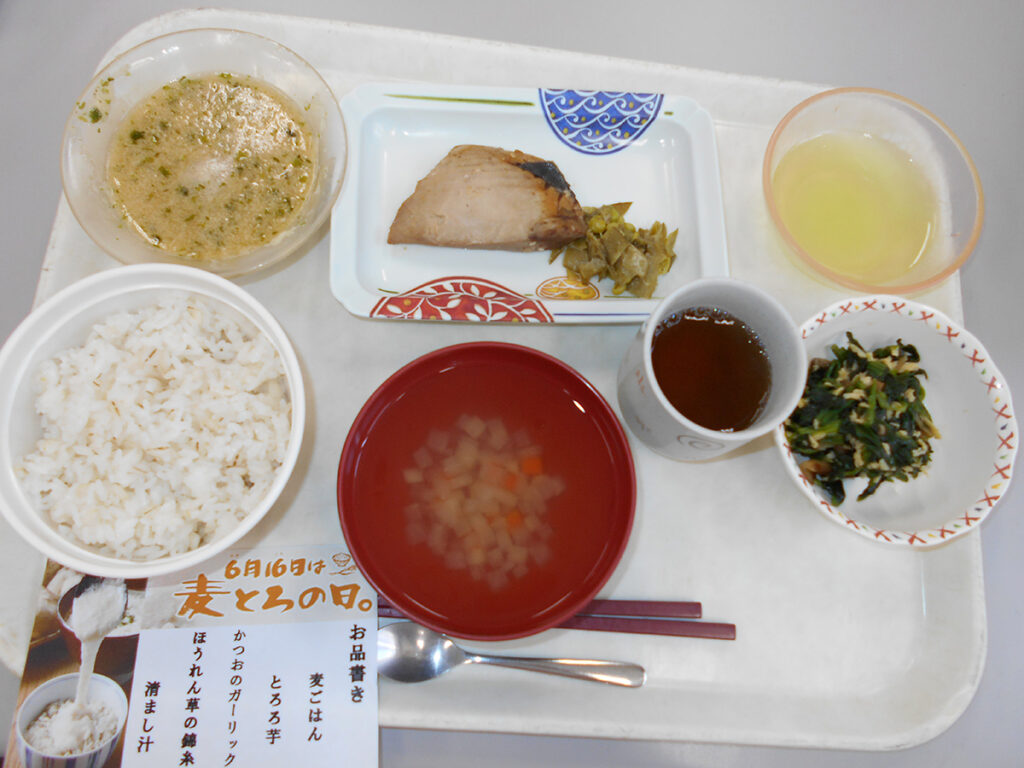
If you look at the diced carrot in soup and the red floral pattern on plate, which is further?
the red floral pattern on plate

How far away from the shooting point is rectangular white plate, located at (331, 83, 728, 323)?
1458 mm

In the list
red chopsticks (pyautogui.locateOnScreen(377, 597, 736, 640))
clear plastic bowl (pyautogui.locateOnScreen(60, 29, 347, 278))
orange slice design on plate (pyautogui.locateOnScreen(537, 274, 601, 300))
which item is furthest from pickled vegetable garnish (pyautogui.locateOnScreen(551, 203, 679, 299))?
red chopsticks (pyautogui.locateOnScreen(377, 597, 736, 640))

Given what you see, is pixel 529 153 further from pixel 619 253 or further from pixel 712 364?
pixel 712 364

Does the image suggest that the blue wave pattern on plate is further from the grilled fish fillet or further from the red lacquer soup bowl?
the red lacquer soup bowl

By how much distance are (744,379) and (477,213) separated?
720 mm

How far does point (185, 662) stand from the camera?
127 centimetres

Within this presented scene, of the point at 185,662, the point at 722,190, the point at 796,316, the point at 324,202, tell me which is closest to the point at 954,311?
the point at 796,316

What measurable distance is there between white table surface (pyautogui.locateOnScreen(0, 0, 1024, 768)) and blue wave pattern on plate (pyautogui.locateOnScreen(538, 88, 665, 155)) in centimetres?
38

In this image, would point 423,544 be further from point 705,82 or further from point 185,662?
point 705,82

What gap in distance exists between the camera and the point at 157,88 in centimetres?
153

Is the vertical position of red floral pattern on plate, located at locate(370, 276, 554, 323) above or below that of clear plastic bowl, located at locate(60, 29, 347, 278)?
below

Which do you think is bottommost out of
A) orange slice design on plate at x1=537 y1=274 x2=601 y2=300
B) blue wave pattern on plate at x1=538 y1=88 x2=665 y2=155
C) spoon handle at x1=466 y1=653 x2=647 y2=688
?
spoon handle at x1=466 y1=653 x2=647 y2=688

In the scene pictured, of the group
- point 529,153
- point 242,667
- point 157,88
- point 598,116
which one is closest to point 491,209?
point 529,153

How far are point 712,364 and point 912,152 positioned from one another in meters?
0.95
